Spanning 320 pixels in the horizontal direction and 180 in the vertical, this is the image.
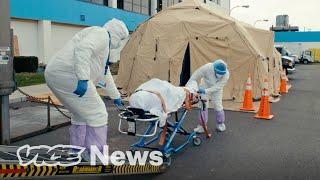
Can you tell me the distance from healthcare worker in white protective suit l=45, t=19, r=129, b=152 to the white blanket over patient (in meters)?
0.57

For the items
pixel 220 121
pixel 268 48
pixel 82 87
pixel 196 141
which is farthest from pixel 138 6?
pixel 82 87

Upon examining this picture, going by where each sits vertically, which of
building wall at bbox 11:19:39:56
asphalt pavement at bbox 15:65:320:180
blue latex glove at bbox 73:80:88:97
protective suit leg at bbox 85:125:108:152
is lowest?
asphalt pavement at bbox 15:65:320:180

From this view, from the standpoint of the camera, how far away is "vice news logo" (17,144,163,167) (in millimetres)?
4703

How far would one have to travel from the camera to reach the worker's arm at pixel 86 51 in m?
5.20

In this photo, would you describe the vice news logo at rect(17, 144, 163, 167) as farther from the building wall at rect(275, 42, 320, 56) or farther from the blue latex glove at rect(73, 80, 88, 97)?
the building wall at rect(275, 42, 320, 56)

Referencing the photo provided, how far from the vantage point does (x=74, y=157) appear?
518 cm

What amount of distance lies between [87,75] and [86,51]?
1.02 ft

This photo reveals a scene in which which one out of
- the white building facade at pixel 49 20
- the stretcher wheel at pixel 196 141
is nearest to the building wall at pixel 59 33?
the white building facade at pixel 49 20

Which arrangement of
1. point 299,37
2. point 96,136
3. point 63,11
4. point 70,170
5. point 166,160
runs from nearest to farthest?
1. point 70,170
2. point 96,136
3. point 166,160
4. point 63,11
5. point 299,37

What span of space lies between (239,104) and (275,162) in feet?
21.3

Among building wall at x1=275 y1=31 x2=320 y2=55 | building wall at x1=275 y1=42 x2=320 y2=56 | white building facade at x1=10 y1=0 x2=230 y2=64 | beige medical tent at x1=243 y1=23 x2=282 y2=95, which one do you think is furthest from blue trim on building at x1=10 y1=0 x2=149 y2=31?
building wall at x1=275 y1=31 x2=320 y2=55

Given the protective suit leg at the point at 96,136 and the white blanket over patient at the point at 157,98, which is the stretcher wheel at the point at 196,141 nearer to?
the white blanket over patient at the point at 157,98

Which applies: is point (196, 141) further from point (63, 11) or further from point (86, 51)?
point (63, 11)

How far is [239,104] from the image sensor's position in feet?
42.9
